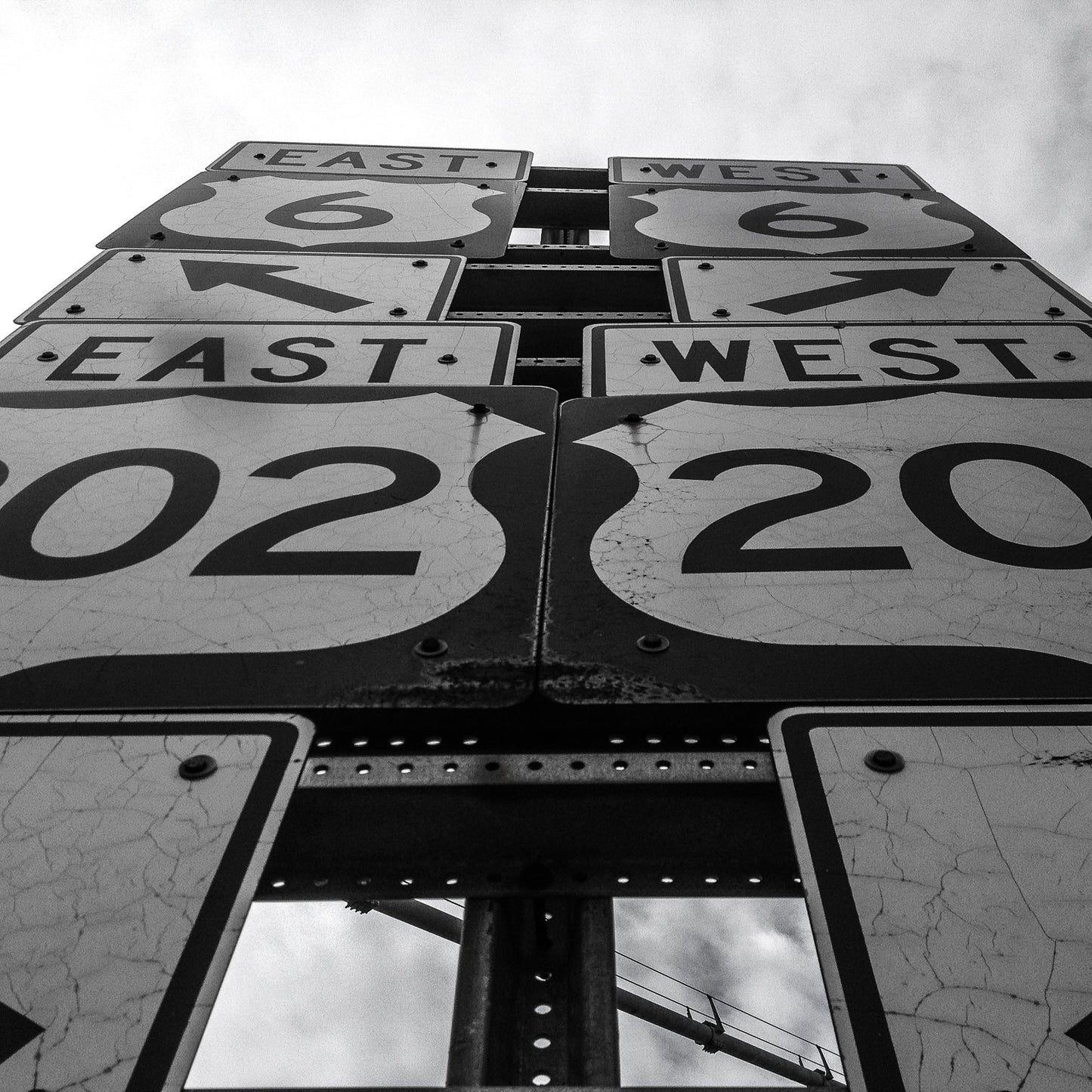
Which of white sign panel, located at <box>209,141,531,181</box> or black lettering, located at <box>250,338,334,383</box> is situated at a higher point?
white sign panel, located at <box>209,141,531,181</box>

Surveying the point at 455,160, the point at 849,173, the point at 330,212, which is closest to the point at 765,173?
the point at 849,173

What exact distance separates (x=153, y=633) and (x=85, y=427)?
812 millimetres

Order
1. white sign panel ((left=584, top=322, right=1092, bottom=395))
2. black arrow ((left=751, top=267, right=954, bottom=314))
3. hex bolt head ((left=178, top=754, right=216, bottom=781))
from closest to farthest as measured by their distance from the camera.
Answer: hex bolt head ((left=178, top=754, right=216, bottom=781)) → white sign panel ((left=584, top=322, right=1092, bottom=395)) → black arrow ((left=751, top=267, right=954, bottom=314))

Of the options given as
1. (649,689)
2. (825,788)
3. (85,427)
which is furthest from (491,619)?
(85,427)

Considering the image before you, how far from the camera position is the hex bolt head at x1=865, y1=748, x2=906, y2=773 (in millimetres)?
1083

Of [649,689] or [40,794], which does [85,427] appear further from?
[649,689]

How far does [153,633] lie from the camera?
4.60ft

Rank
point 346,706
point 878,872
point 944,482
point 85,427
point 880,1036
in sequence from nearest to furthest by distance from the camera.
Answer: point 880,1036 → point 878,872 → point 346,706 → point 944,482 → point 85,427

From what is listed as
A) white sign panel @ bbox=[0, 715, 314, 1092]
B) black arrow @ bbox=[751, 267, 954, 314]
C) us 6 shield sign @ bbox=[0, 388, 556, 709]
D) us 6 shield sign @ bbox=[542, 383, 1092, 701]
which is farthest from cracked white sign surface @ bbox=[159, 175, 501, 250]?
white sign panel @ bbox=[0, 715, 314, 1092]

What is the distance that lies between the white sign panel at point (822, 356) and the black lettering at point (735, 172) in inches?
98.2

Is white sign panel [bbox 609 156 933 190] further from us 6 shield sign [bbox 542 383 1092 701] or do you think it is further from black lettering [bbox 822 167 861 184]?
us 6 shield sign [bbox 542 383 1092 701]

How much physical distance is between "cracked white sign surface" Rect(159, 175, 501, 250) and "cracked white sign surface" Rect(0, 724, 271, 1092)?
8.64 ft

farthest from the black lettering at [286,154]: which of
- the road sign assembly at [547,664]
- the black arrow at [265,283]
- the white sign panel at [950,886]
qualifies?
the white sign panel at [950,886]

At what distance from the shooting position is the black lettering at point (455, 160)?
4749 millimetres
